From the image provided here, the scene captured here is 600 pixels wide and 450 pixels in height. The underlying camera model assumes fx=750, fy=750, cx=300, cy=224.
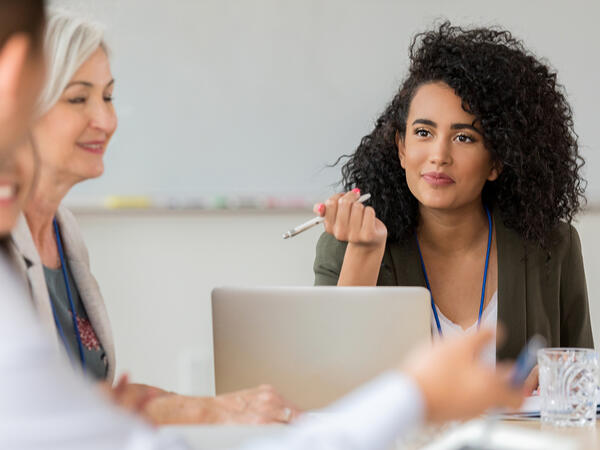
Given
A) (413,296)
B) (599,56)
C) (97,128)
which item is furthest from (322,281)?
(599,56)

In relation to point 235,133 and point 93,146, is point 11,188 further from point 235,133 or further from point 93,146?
point 235,133

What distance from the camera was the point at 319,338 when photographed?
119 cm

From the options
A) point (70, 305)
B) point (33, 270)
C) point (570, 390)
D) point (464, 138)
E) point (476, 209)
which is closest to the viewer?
point (33, 270)

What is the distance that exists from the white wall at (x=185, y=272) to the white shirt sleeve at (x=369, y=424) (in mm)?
1934

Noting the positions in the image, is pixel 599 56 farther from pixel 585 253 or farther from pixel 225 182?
pixel 225 182

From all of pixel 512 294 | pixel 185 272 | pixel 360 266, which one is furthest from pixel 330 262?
pixel 185 272

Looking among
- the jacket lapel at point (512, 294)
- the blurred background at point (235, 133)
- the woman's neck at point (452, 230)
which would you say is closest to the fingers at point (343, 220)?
the woman's neck at point (452, 230)

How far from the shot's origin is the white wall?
8.05 ft

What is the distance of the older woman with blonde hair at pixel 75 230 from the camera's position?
108 centimetres

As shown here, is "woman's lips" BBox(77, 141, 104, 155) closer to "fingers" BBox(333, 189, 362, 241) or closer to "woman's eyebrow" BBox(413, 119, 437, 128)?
"fingers" BBox(333, 189, 362, 241)

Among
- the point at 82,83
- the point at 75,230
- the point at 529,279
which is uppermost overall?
the point at 82,83

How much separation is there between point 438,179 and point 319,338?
2.29 ft

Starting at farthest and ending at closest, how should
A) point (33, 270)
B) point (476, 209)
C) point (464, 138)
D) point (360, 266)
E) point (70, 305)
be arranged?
point (476, 209), point (464, 138), point (360, 266), point (70, 305), point (33, 270)

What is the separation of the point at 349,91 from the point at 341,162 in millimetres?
236
